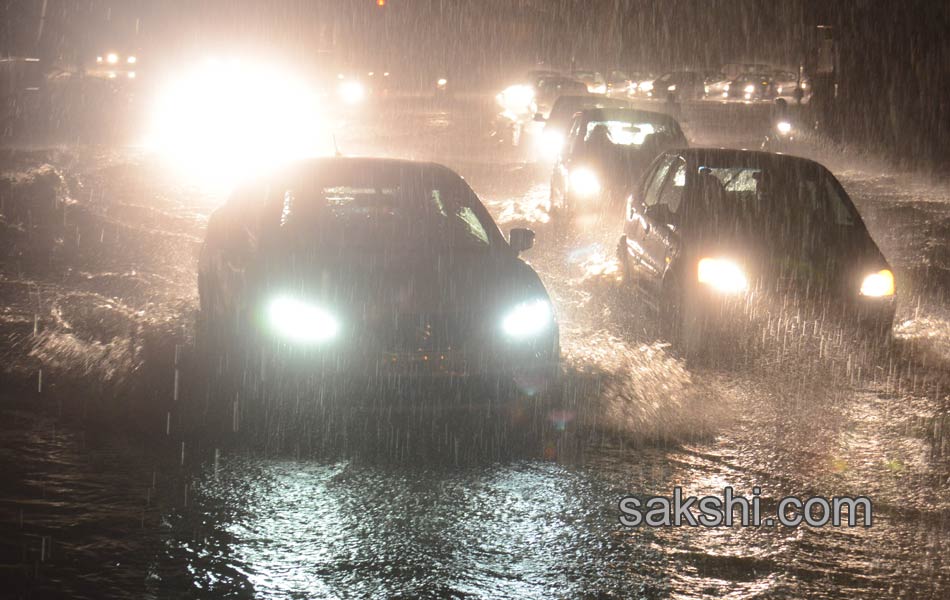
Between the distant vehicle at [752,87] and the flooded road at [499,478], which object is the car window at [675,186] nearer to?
the flooded road at [499,478]

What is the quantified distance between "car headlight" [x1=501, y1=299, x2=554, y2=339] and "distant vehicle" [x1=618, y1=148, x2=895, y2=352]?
2.59 meters

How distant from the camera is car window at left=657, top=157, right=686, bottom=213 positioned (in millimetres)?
11396

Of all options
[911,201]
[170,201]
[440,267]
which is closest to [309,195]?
[440,267]

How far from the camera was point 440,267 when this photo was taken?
7.56 m

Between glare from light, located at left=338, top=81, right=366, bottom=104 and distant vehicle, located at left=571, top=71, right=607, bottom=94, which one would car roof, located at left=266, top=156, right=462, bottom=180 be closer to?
distant vehicle, located at left=571, top=71, right=607, bottom=94

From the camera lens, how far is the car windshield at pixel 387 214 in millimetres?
8141

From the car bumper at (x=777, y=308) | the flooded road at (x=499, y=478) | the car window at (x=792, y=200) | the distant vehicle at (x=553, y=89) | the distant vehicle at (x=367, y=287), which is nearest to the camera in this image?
the flooded road at (x=499, y=478)

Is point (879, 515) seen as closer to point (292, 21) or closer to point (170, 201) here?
point (170, 201)

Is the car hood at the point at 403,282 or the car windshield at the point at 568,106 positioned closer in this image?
the car hood at the point at 403,282

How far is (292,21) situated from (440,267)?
41.6 metres

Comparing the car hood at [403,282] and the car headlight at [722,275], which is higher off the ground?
the car headlight at [722,275]

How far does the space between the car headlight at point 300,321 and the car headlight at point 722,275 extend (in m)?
3.89

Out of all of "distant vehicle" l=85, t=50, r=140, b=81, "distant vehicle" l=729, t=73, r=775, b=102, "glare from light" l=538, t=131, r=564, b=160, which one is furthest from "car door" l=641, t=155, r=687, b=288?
"distant vehicle" l=85, t=50, r=140, b=81

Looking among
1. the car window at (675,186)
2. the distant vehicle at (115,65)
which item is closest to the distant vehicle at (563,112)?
the car window at (675,186)
